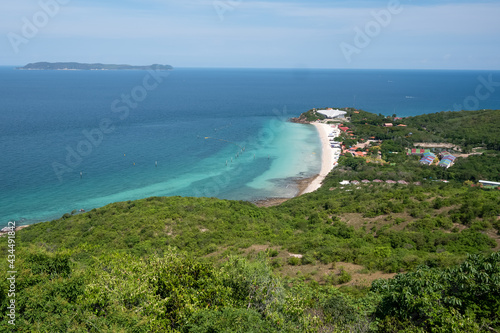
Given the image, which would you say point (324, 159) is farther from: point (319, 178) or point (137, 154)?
point (137, 154)

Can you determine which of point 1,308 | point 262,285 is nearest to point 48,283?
point 1,308

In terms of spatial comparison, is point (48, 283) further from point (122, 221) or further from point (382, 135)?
point (382, 135)

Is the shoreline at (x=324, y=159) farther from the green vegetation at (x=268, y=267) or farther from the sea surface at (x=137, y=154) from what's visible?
the green vegetation at (x=268, y=267)

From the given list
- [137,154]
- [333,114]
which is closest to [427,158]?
[333,114]

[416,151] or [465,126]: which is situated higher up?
[465,126]

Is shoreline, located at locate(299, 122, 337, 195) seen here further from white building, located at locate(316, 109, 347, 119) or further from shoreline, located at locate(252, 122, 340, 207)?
white building, located at locate(316, 109, 347, 119)

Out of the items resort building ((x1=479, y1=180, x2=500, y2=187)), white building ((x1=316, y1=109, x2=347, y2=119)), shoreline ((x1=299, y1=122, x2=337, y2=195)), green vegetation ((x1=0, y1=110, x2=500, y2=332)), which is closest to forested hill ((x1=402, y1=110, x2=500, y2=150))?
resort building ((x1=479, y1=180, x2=500, y2=187))
